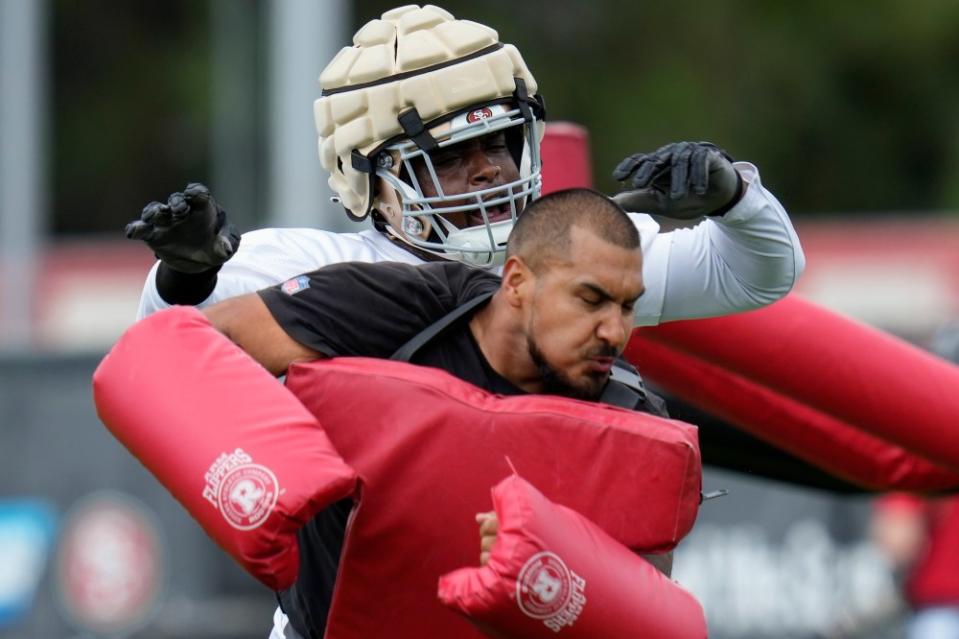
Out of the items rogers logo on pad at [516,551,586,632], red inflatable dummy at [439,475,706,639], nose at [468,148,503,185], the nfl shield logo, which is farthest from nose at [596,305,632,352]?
nose at [468,148,503,185]

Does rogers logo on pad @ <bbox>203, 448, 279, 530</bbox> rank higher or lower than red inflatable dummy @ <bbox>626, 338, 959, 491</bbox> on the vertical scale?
higher

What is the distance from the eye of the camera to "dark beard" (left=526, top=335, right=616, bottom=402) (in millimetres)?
3287

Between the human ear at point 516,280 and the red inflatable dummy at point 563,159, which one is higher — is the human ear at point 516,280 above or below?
above

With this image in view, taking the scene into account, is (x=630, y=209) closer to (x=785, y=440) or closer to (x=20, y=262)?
(x=785, y=440)

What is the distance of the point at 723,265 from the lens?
388 centimetres

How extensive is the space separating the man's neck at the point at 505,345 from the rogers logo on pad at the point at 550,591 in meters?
0.46

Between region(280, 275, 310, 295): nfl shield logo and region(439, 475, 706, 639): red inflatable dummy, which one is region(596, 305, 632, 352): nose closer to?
region(439, 475, 706, 639): red inflatable dummy

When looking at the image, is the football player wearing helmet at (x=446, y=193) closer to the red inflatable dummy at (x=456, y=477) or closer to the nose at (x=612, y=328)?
the nose at (x=612, y=328)

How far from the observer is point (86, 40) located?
1994 centimetres

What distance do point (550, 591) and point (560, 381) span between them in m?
0.46

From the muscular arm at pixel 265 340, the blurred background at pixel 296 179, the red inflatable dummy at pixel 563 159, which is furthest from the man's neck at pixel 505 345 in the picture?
the blurred background at pixel 296 179

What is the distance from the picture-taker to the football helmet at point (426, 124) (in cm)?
378

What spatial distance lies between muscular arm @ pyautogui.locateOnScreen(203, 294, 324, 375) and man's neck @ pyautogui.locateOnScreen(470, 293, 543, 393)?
0.29 meters

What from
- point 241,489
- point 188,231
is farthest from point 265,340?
point 241,489
